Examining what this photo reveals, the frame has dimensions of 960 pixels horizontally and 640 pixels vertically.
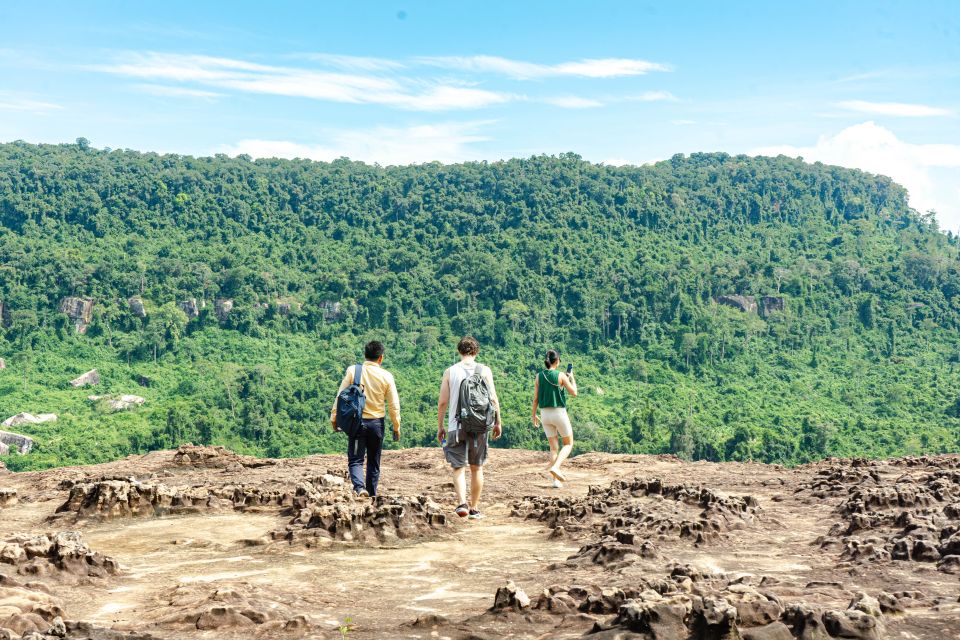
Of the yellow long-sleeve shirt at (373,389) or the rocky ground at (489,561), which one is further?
the yellow long-sleeve shirt at (373,389)

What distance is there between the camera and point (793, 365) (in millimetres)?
78625

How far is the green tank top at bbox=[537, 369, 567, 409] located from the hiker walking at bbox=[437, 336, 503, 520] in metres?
2.11

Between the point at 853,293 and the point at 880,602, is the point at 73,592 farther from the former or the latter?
the point at 853,293

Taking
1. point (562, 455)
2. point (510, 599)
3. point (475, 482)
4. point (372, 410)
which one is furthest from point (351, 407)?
point (510, 599)

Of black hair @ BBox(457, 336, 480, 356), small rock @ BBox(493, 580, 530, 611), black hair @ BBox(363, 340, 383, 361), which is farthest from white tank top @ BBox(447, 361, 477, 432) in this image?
small rock @ BBox(493, 580, 530, 611)

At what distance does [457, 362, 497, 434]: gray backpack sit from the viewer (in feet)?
28.8

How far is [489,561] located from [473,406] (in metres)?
1.87

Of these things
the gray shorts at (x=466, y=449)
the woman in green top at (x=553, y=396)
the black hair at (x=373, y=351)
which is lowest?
the gray shorts at (x=466, y=449)

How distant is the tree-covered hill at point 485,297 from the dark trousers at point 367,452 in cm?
3983

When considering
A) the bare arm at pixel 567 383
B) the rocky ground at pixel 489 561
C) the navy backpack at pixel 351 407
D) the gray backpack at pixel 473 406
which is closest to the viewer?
the rocky ground at pixel 489 561

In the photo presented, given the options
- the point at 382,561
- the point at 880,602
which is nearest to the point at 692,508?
the point at 382,561

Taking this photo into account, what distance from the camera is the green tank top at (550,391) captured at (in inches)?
436

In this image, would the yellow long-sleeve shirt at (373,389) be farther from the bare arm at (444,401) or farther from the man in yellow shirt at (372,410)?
the bare arm at (444,401)

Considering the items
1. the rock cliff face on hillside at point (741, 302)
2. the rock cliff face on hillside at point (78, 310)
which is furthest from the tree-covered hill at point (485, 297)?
the rock cliff face on hillside at point (741, 302)
